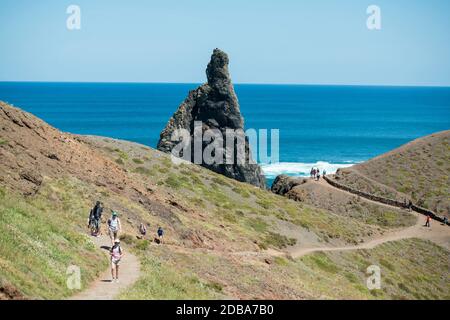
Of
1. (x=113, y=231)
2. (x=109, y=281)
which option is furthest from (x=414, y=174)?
(x=109, y=281)

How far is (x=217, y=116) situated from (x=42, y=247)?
72.1 metres

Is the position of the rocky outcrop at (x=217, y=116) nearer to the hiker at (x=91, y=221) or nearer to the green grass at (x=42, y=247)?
the green grass at (x=42, y=247)

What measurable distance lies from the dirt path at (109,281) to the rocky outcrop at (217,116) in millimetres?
63005

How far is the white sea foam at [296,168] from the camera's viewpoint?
5773 inches

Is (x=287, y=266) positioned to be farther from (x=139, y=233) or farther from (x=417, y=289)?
(x=417, y=289)

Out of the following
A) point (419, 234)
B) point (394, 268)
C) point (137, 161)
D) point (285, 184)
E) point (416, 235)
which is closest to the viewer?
point (394, 268)

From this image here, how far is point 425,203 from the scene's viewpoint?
86438mm

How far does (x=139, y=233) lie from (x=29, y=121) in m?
13.9

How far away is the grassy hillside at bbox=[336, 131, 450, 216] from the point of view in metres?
89.2

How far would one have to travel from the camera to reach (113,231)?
90.9ft

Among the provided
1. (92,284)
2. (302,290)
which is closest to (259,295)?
(302,290)

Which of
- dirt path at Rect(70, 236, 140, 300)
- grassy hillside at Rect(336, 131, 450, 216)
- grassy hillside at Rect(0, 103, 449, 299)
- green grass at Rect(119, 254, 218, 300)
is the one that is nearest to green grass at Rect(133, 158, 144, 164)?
grassy hillside at Rect(0, 103, 449, 299)

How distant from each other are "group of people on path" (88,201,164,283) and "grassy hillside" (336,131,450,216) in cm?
5978

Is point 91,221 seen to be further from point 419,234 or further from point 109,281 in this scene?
point 419,234
